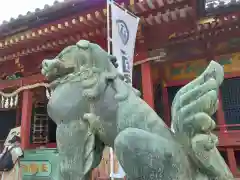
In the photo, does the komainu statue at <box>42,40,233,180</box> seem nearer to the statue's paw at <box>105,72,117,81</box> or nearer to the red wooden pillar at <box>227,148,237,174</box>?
the statue's paw at <box>105,72,117,81</box>

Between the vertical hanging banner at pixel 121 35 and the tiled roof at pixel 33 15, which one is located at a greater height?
the tiled roof at pixel 33 15

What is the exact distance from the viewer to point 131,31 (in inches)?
169

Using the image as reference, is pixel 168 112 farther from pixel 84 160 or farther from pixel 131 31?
pixel 84 160

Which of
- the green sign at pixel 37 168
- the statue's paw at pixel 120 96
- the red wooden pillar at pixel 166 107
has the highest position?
the red wooden pillar at pixel 166 107

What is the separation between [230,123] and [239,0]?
8.54 feet

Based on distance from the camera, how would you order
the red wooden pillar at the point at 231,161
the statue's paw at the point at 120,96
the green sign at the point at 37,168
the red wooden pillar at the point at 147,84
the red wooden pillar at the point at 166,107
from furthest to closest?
the red wooden pillar at the point at 166,107 < the green sign at the point at 37,168 < the red wooden pillar at the point at 231,161 < the red wooden pillar at the point at 147,84 < the statue's paw at the point at 120,96

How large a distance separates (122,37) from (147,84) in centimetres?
155

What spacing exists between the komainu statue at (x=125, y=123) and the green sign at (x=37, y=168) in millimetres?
5036

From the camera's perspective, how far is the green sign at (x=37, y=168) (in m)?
6.08

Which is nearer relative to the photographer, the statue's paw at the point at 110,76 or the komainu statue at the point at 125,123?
the komainu statue at the point at 125,123

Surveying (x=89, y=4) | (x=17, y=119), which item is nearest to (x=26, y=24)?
(x=89, y=4)

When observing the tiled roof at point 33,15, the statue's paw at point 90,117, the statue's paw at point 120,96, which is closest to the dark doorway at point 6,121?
the tiled roof at point 33,15

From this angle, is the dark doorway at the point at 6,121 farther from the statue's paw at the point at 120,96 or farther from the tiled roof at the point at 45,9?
the statue's paw at the point at 120,96

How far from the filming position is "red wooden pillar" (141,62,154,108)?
5.28 metres
